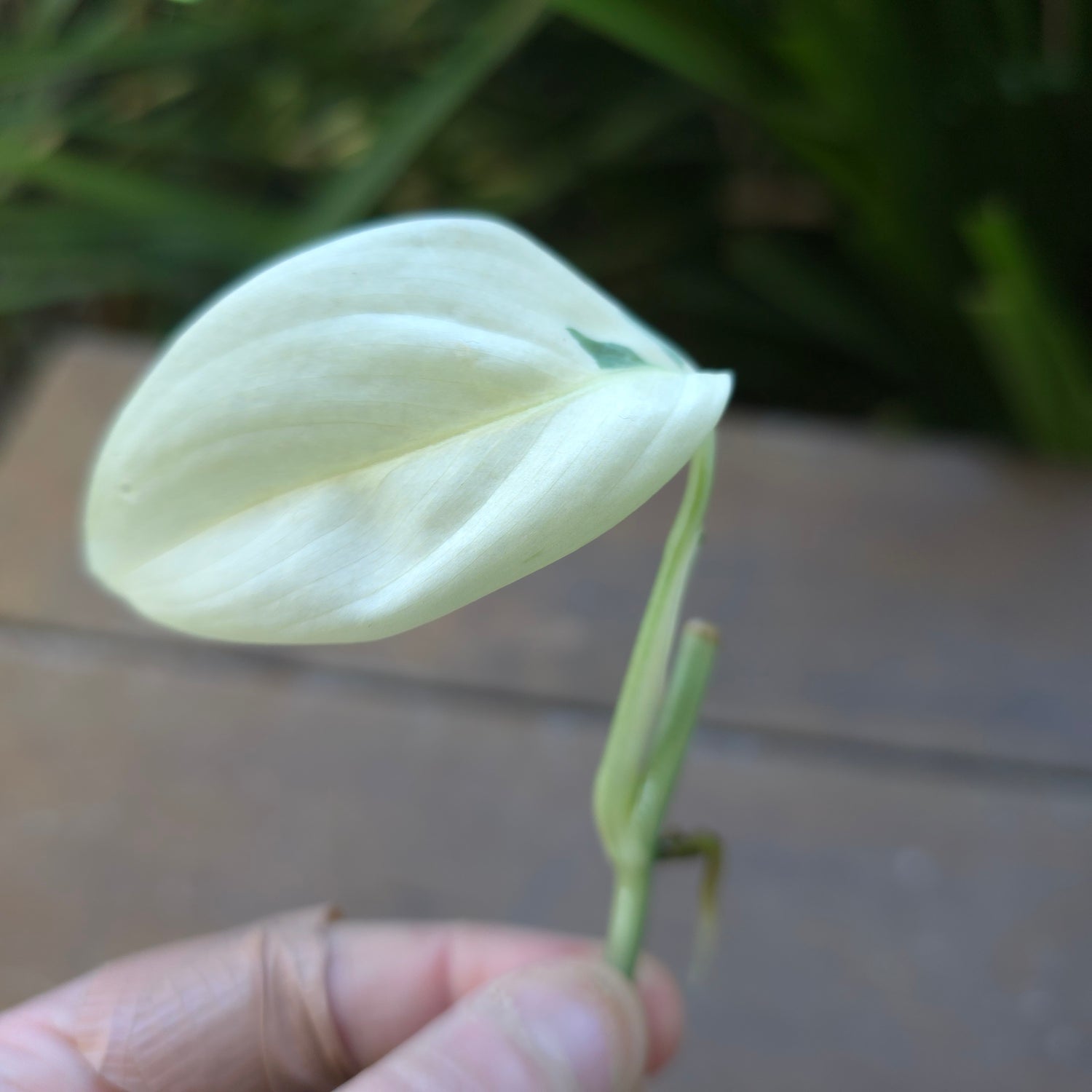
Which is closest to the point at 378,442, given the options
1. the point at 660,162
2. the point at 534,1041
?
the point at 534,1041

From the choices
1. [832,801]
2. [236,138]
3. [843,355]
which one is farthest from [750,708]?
[236,138]

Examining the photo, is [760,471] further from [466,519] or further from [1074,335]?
[466,519]

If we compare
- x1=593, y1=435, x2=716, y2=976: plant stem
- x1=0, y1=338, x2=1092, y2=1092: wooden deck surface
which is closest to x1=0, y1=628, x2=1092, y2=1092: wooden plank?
x1=0, y1=338, x2=1092, y2=1092: wooden deck surface

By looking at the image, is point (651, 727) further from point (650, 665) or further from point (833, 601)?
point (833, 601)

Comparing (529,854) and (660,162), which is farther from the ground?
(660,162)

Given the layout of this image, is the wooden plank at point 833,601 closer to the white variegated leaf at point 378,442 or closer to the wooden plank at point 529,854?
the wooden plank at point 529,854

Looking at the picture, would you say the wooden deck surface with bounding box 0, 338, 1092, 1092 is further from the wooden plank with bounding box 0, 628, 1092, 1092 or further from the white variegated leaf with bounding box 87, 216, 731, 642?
the white variegated leaf with bounding box 87, 216, 731, 642
